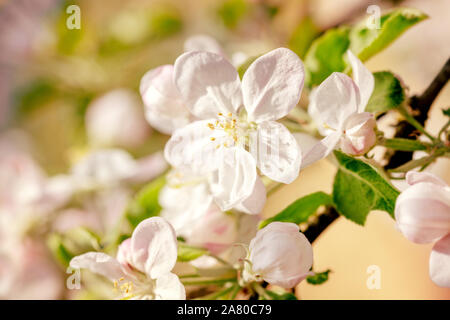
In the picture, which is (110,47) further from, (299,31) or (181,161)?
(181,161)

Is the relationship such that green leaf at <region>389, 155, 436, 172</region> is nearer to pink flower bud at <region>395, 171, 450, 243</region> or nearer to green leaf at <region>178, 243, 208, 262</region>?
pink flower bud at <region>395, 171, 450, 243</region>

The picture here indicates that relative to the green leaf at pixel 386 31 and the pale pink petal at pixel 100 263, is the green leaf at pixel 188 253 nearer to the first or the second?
the pale pink petal at pixel 100 263

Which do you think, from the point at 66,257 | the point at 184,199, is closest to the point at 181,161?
the point at 184,199

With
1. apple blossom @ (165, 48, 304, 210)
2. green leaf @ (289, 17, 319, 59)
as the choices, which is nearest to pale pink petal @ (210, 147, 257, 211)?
apple blossom @ (165, 48, 304, 210)

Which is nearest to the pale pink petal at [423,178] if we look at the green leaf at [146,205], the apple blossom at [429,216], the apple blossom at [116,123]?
the apple blossom at [429,216]

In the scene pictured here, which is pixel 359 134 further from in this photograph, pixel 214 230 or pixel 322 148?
pixel 214 230

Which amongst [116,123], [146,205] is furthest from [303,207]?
[116,123]
